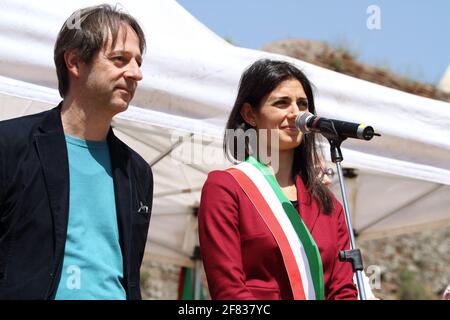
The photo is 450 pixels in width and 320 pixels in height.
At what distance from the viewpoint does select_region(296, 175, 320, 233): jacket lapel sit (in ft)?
11.0

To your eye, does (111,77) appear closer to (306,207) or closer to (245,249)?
(245,249)

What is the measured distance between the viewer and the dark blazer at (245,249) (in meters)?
3.12

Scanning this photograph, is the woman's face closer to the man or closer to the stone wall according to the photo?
the man

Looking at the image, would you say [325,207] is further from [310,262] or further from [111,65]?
[111,65]

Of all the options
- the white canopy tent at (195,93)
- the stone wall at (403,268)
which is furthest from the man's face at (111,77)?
the stone wall at (403,268)

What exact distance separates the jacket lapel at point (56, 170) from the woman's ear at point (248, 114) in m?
0.83

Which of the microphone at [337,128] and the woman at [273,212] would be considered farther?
the woman at [273,212]

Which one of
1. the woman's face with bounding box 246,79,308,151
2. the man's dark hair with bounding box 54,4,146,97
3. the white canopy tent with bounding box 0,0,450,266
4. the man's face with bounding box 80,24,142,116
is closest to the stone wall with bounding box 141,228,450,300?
the white canopy tent with bounding box 0,0,450,266

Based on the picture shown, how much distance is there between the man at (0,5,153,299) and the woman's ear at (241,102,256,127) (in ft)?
1.63

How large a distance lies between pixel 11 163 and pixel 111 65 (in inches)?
20.2

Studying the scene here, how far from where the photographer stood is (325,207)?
345 cm

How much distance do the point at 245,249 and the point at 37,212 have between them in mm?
769

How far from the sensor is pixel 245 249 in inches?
126

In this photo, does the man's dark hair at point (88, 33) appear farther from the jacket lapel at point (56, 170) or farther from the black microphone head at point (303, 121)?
the black microphone head at point (303, 121)
